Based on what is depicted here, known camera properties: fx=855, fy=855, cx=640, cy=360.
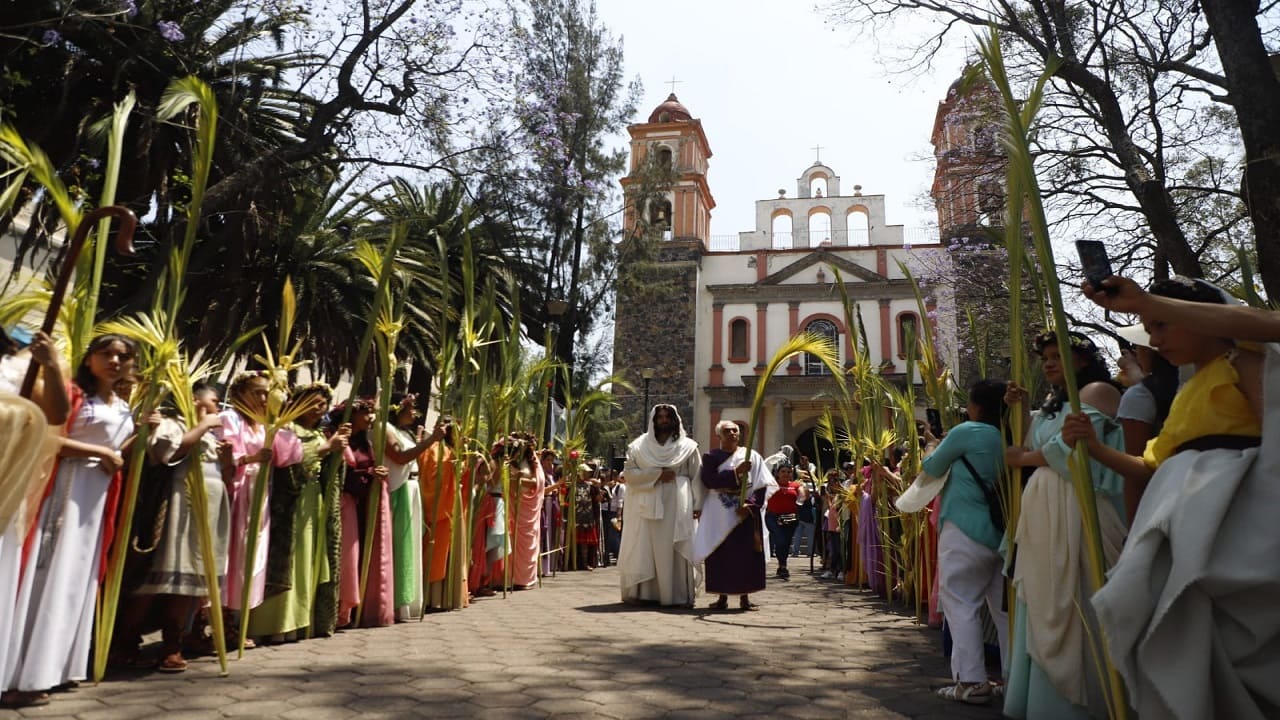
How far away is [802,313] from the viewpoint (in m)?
31.2

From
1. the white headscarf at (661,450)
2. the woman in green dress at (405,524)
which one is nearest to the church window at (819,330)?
the white headscarf at (661,450)

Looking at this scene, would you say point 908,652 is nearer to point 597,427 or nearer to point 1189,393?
point 1189,393

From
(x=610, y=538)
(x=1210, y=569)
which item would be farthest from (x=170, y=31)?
(x=610, y=538)

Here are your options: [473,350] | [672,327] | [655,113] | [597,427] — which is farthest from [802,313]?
[473,350]

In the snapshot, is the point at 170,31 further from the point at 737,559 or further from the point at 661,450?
the point at 737,559

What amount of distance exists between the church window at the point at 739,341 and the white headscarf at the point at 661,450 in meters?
24.0

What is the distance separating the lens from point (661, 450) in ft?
24.2

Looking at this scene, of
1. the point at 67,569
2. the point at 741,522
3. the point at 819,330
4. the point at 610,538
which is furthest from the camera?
the point at 819,330

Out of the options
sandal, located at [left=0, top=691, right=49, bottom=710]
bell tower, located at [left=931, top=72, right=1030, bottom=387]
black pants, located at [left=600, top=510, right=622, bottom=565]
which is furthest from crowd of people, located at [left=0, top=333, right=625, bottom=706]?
black pants, located at [left=600, top=510, right=622, bottom=565]

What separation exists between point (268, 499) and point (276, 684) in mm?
1396

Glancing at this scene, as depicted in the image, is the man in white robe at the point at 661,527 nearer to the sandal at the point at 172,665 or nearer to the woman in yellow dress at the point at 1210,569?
the sandal at the point at 172,665

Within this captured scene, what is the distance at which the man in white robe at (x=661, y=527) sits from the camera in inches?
281

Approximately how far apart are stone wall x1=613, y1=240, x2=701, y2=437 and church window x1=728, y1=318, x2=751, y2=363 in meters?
1.46

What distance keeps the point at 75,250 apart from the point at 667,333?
28.1 metres
